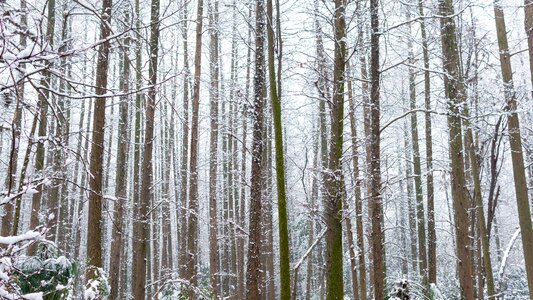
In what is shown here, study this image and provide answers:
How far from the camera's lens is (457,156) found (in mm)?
8773

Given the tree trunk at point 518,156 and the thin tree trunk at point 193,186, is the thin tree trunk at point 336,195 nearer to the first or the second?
the tree trunk at point 518,156

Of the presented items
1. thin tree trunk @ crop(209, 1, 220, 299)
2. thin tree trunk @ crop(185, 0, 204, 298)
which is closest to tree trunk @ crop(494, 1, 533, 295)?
thin tree trunk @ crop(209, 1, 220, 299)

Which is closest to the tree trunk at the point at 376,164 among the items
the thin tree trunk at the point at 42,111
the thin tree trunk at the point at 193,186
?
the thin tree trunk at the point at 193,186

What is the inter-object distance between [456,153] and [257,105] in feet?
13.4

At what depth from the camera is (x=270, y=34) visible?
8.95m

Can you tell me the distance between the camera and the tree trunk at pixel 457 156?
851 centimetres

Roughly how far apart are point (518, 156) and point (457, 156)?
1.41 m

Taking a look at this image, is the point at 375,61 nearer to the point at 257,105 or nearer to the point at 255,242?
the point at 257,105

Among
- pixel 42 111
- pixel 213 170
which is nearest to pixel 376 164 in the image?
pixel 42 111

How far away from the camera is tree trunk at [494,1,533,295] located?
8.76 m

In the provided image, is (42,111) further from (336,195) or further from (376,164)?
(376,164)

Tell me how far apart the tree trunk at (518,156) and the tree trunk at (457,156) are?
2.98 feet

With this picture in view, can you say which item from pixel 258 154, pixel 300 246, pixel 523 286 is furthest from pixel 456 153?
pixel 300 246

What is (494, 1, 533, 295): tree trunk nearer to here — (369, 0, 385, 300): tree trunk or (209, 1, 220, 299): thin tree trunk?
(369, 0, 385, 300): tree trunk
